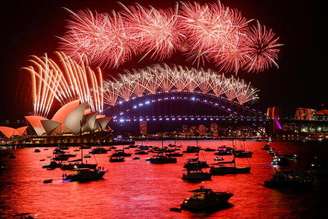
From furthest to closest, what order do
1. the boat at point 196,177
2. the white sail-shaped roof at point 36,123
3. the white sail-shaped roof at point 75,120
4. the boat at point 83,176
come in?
the white sail-shaped roof at point 36,123
the white sail-shaped roof at point 75,120
the boat at point 83,176
the boat at point 196,177

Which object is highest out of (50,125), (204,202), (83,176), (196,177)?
(50,125)

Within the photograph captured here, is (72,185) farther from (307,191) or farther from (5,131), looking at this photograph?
(5,131)

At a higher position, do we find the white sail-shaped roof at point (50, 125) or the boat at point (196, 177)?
the white sail-shaped roof at point (50, 125)

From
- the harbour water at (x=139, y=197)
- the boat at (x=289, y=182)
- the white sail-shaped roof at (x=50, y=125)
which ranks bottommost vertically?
the harbour water at (x=139, y=197)

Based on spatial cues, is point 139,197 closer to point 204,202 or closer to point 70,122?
point 204,202

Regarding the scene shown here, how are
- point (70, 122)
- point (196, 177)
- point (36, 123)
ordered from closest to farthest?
point (196, 177), point (70, 122), point (36, 123)

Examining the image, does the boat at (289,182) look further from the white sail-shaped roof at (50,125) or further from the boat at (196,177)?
the white sail-shaped roof at (50,125)

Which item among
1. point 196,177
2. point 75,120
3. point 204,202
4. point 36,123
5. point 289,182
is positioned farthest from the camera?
point 36,123

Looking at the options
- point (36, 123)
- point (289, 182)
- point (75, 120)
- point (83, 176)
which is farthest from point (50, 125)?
point (289, 182)

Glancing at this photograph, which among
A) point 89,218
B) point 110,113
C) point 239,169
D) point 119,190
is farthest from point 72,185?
point 110,113

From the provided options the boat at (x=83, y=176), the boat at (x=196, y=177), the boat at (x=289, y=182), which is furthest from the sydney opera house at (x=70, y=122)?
the boat at (x=289, y=182)

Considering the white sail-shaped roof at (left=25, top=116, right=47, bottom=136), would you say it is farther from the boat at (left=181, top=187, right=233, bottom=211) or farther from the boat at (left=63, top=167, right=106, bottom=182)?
the boat at (left=181, top=187, right=233, bottom=211)
